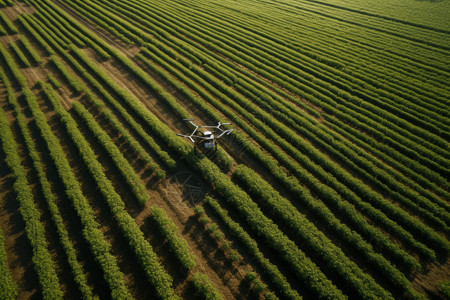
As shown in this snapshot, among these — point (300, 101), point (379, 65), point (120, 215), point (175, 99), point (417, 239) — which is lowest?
point (120, 215)

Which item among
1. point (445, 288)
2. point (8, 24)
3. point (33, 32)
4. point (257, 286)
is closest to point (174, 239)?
point (257, 286)

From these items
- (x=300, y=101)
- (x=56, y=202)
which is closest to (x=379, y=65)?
(x=300, y=101)

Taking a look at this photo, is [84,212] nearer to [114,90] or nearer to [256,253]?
[256,253]

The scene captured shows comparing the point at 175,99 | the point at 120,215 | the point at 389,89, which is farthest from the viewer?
the point at 389,89

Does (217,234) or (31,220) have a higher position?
(217,234)

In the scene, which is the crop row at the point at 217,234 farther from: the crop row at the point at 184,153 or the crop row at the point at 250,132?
the crop row at the point at 250,132

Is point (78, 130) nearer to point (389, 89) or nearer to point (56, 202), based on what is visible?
point (56, 202)
